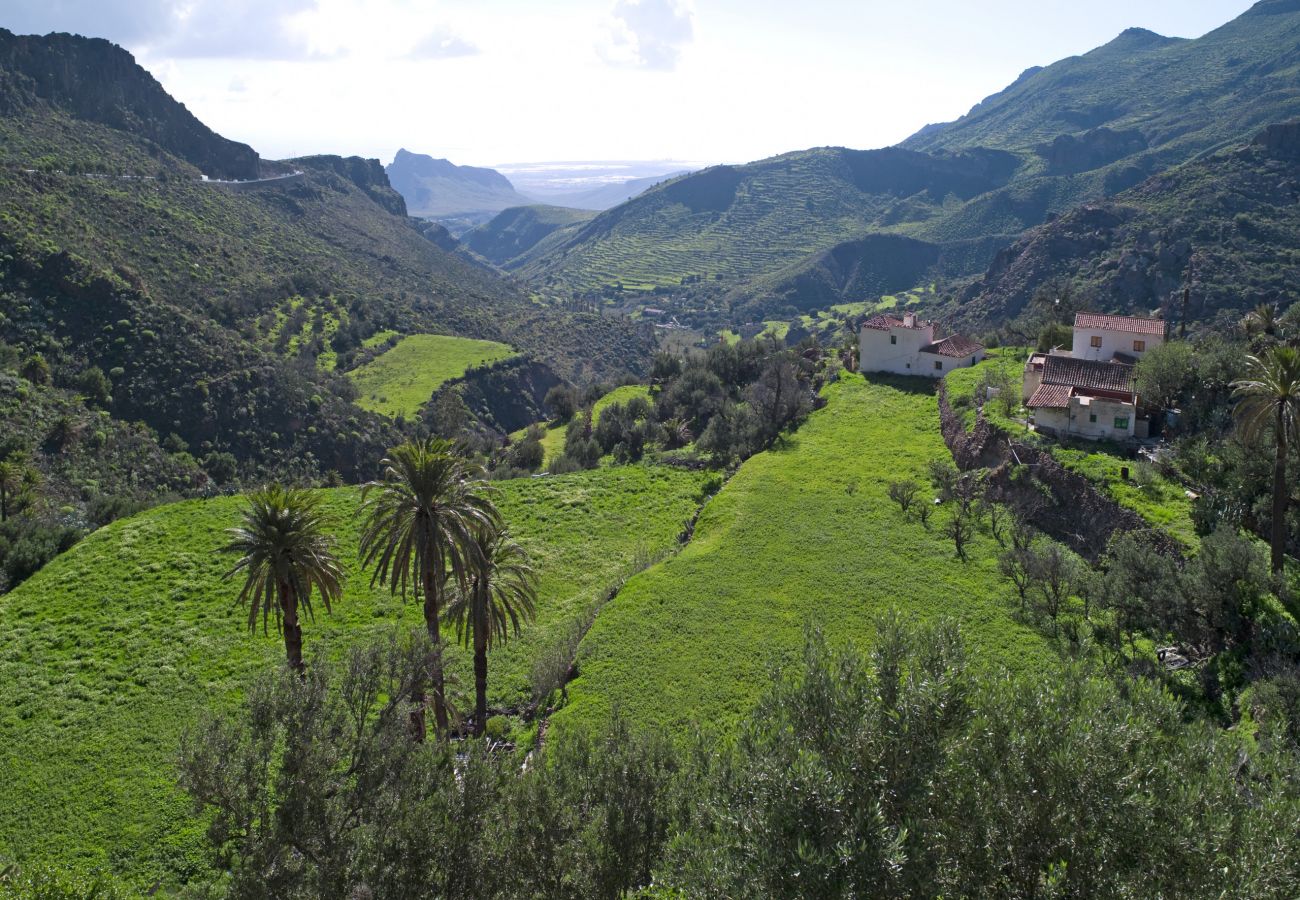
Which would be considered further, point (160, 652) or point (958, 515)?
point (958, 515)

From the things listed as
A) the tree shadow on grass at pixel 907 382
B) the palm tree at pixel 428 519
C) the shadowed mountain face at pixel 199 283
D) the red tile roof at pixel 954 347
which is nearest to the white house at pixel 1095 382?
the red tile roof at pixel 954 347

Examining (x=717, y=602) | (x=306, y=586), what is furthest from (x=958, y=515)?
(x=306, y=586)

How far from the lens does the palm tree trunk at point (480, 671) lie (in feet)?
88.7

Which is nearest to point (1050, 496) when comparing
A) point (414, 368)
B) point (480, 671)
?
point (480, 671)

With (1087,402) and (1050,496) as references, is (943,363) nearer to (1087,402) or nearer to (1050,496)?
(1087,402)

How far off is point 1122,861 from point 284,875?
14.8 metres

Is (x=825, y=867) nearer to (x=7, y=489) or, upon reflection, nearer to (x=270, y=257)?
(x=7, y=489)

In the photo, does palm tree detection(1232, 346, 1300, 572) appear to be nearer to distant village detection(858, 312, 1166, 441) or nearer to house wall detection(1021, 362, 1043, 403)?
distant village detection(858, 312, 1166, 441)

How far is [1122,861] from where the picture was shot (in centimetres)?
1237

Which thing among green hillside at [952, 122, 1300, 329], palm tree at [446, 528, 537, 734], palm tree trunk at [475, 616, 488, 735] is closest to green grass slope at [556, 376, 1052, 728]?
palm tree trunk at [475, 616, 488, 735]

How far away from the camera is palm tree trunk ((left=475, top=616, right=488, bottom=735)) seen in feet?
88.7

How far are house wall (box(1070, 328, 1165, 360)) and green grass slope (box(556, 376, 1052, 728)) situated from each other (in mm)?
14057

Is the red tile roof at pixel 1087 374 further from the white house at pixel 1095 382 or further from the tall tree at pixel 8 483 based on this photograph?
the tall tree at pixel 8 483

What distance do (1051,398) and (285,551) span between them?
4101cm
